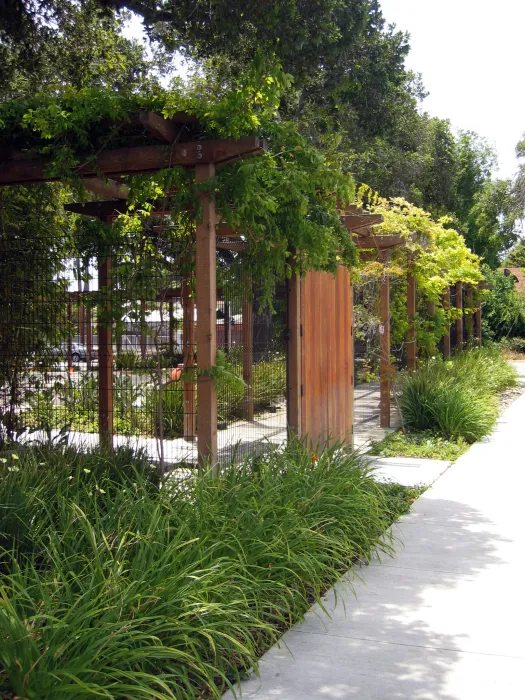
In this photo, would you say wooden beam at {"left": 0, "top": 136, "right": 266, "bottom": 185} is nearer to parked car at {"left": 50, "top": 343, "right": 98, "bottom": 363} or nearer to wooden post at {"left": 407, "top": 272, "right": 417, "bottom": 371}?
parked car at {"left": 50, "top": 343, "right": 98, "bottom": 363}

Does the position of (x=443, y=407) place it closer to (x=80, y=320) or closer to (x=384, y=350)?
(x=384, y=350)

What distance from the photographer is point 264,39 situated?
38.3ft

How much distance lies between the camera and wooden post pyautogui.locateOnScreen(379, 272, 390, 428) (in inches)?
480

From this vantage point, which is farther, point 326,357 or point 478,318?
point 478,318

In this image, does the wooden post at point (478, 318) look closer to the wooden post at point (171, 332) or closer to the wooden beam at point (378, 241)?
the wooden beam at point (378, 241)

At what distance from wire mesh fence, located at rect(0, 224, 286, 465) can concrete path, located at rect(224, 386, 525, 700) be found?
185 cm

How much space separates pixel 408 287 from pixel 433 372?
5.28 feet

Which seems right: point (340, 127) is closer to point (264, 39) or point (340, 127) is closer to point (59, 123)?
point (264, 39)

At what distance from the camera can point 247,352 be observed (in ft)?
23.9

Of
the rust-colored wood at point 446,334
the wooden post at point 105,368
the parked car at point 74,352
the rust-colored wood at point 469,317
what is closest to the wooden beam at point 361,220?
the wooden post at point 105,368

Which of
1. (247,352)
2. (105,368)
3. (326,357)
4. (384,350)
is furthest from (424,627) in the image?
(384,350)

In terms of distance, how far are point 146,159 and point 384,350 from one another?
697 cm

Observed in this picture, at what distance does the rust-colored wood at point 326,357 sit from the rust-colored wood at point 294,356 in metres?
0.04

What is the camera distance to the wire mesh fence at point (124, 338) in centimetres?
705
